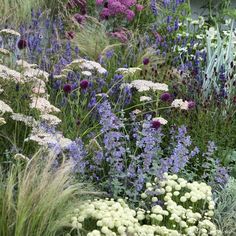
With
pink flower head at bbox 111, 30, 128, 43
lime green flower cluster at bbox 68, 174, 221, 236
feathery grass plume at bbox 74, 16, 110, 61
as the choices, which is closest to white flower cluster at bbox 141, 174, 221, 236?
lime green flower cluster at bbox 68, 174, 221, 236

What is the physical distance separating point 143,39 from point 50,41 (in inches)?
39.4

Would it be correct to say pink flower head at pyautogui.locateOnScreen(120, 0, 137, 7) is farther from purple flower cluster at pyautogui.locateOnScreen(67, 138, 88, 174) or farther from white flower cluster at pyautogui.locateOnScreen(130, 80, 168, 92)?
purple flower cluster at pyautogui.locateOnScreen(67, 138, 88, 174)

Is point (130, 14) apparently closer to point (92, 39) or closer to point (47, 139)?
point (92, 39)

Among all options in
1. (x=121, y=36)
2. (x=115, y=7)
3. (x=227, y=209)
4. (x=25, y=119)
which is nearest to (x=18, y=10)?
(x=115, y=7)

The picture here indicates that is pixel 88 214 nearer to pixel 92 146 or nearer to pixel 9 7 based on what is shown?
pixel 92 146

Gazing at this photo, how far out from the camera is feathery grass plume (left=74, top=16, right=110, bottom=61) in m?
5.54

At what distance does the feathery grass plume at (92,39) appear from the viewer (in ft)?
18.2

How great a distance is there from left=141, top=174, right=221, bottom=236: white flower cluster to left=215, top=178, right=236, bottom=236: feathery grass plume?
88mm

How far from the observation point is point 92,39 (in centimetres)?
576

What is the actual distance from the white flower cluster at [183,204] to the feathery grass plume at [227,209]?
88 mm

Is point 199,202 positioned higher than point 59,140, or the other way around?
point 59,140

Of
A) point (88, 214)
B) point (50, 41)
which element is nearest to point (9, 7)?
point (50, 41)

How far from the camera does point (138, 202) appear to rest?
3.36m

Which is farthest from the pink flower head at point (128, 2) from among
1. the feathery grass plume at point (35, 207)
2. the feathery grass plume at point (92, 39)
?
the feathery grass plume at point (35, 207)
